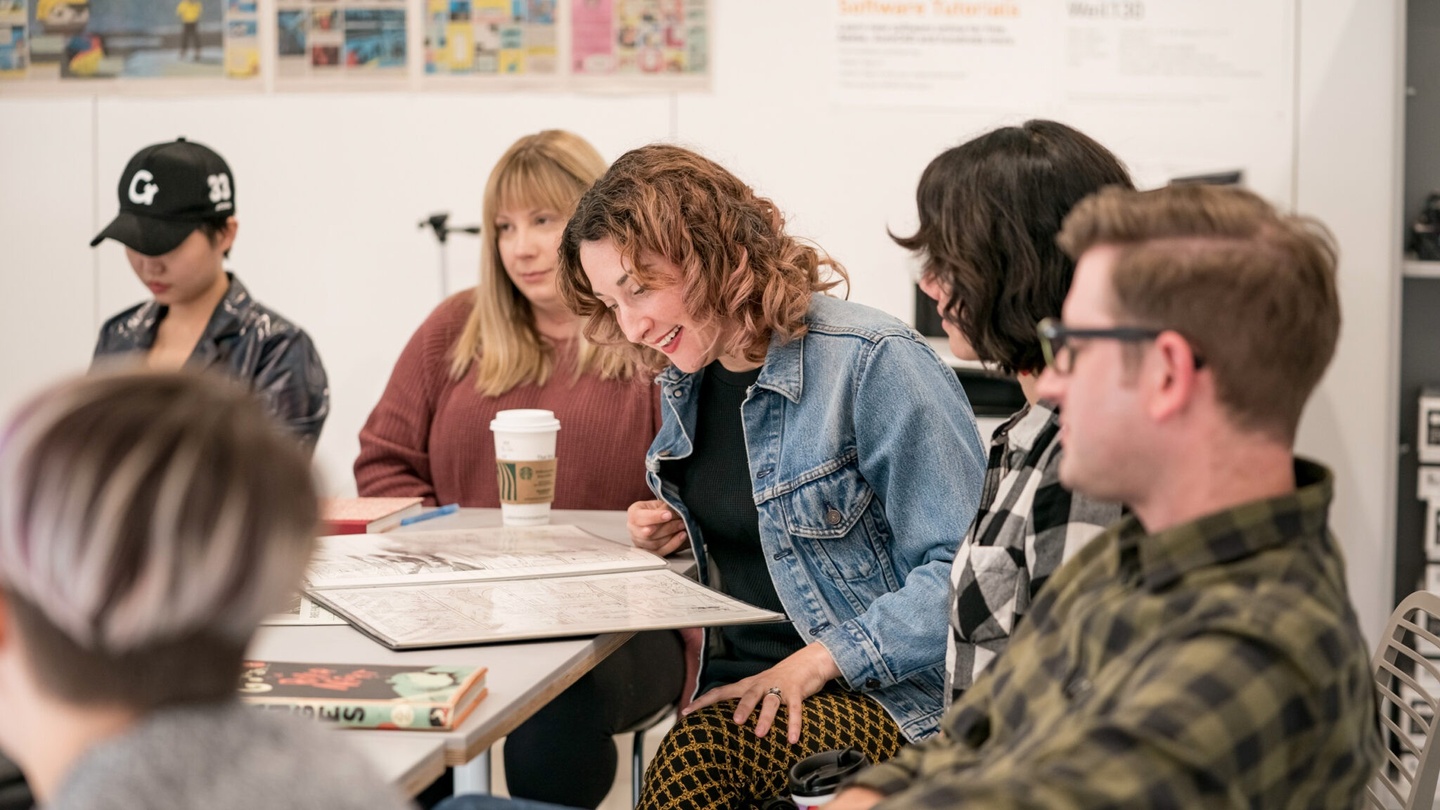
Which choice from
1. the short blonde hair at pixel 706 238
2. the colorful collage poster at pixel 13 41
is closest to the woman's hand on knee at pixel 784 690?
the short blonde hair at pixel 706 238

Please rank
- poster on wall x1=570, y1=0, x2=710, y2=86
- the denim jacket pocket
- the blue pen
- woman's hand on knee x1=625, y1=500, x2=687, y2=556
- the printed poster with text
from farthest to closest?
the printed poster with text < poster on wall x1=570, y1=0, x2=710, y2=86 < the blue pen < woman's hand on knee x1=625, y1=500, x2=687, y2=556 < the denim jacket pocket

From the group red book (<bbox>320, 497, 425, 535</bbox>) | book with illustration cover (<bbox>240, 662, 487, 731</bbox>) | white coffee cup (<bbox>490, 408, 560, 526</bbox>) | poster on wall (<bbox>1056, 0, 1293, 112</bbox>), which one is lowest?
red book (<bbox>320, 497, 425, 535</bbox>)

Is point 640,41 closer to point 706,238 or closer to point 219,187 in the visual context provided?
point 219,187

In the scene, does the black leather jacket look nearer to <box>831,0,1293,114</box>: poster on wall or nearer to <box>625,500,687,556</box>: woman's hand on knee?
<box>625,500,687,556</box>: woman's hand on knee

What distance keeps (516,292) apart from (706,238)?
0.80m

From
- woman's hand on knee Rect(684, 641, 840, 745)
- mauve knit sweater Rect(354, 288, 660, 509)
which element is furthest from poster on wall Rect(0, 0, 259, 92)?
woman's hand on knee Rect(684, 641, 840, 745)

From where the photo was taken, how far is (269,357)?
2383mm

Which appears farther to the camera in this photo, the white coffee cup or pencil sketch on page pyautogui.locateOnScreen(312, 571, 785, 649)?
the white coffee cup

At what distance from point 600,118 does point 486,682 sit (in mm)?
2481

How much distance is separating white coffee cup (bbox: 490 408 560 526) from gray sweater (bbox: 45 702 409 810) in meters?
1.22

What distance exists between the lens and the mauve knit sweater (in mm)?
2346

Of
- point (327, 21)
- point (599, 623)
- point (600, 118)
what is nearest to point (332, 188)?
point (327, 21)

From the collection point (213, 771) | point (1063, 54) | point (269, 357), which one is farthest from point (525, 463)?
point (1063, 54)

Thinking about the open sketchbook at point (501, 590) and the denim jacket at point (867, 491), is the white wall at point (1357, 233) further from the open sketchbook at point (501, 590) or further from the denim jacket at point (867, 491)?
the open sketchbook at point (501, 590)
